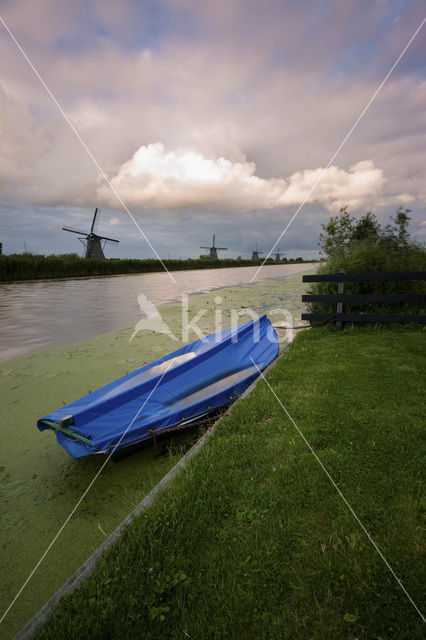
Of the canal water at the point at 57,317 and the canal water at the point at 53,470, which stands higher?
the canal water at the point at 57,317

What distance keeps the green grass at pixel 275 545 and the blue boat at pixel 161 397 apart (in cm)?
78

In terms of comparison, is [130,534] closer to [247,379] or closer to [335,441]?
[335,441]

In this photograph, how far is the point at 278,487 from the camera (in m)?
2.64

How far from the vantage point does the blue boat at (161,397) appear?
141 inches

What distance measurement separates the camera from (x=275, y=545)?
2.12 meters

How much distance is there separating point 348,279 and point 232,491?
649 centimetres

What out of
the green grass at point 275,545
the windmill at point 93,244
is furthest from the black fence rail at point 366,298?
the windmill at point 93,244

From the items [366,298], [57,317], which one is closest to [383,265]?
[366,298]

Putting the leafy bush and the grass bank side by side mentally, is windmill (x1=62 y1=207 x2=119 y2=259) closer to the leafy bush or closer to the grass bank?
the grass bank

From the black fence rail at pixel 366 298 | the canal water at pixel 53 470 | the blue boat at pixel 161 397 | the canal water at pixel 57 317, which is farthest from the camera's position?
the canal water at pixel 57 317

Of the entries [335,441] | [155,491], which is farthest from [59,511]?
[335,441]

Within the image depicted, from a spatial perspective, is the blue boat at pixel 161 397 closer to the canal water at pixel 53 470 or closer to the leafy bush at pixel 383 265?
the canal water at pixel 53 470


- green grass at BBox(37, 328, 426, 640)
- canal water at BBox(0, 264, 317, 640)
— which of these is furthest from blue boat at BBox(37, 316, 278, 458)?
green grass at BBox(37, 328, 426, 640)

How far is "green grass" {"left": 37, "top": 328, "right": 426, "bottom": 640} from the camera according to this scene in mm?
1720
